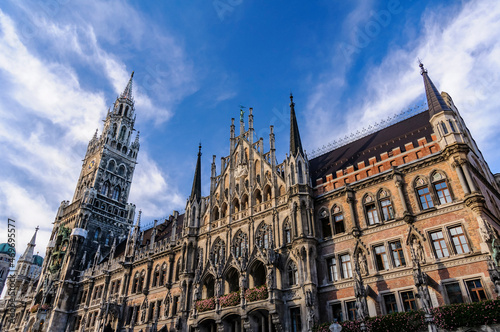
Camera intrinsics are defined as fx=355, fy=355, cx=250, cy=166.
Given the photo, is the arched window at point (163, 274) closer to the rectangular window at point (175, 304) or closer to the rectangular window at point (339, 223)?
the rectangular window at point (175, 304)

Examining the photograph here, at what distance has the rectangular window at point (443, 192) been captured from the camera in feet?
74.7

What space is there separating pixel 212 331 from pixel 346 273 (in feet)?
41.8

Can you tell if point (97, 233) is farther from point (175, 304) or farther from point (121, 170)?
point (175, 304)

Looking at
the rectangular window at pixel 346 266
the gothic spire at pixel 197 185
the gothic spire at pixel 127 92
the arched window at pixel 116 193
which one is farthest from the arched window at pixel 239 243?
the gothic spire at pixel 127 92

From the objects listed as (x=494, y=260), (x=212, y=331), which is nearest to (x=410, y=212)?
(x=494, y=260)

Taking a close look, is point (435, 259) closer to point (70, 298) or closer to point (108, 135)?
point (70, 298)

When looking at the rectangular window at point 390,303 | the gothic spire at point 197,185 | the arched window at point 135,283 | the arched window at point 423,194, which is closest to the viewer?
the rectangular window at point 390,303

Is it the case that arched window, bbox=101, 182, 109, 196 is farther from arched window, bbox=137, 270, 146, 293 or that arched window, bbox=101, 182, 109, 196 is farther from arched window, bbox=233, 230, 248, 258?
arched window, bbox=233, 230, 248, 258

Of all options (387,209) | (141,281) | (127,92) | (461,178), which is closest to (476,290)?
(461,178)

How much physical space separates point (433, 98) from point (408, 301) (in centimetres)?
1496

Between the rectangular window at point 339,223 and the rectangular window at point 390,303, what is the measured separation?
223 inches

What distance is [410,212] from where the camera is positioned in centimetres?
2361

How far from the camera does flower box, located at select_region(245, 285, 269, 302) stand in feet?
85.3

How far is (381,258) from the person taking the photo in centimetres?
2358
